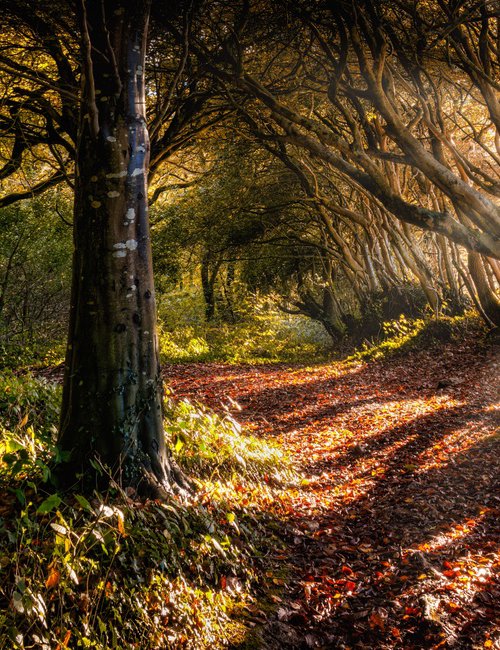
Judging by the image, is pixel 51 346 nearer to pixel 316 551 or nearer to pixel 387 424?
pixel 387 424

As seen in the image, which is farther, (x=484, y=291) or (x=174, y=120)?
(x=484, y=291)

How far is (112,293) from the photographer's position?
3973 millimetres

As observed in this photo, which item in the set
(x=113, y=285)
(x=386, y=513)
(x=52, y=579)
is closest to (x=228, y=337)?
(x=386, y=513)

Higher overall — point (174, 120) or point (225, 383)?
point (174, 120)

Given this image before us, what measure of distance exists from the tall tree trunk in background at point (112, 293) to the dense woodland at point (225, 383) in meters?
0.02

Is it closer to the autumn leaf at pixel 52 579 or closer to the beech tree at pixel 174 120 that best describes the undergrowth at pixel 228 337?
the beech tree at pixel 174 120

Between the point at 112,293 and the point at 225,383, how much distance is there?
875cm

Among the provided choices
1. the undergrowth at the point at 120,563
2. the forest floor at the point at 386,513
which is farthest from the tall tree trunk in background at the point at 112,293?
the forest floor at the point at 386,513

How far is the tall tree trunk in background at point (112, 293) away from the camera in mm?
3920

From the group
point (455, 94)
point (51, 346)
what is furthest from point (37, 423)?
point (455, 94)

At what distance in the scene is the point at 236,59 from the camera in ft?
28.9

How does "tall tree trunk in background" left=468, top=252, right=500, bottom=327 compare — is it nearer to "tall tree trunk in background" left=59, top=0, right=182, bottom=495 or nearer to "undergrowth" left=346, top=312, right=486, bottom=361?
"undergrowth" left=346, top=312, right=486, bottom=361

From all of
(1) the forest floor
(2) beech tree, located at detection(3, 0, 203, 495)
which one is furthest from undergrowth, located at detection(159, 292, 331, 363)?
(2) beech tree, located at detection(3, 0, 203, 495)

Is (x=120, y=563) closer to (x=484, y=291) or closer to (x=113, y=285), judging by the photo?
(x=113, y=285)
